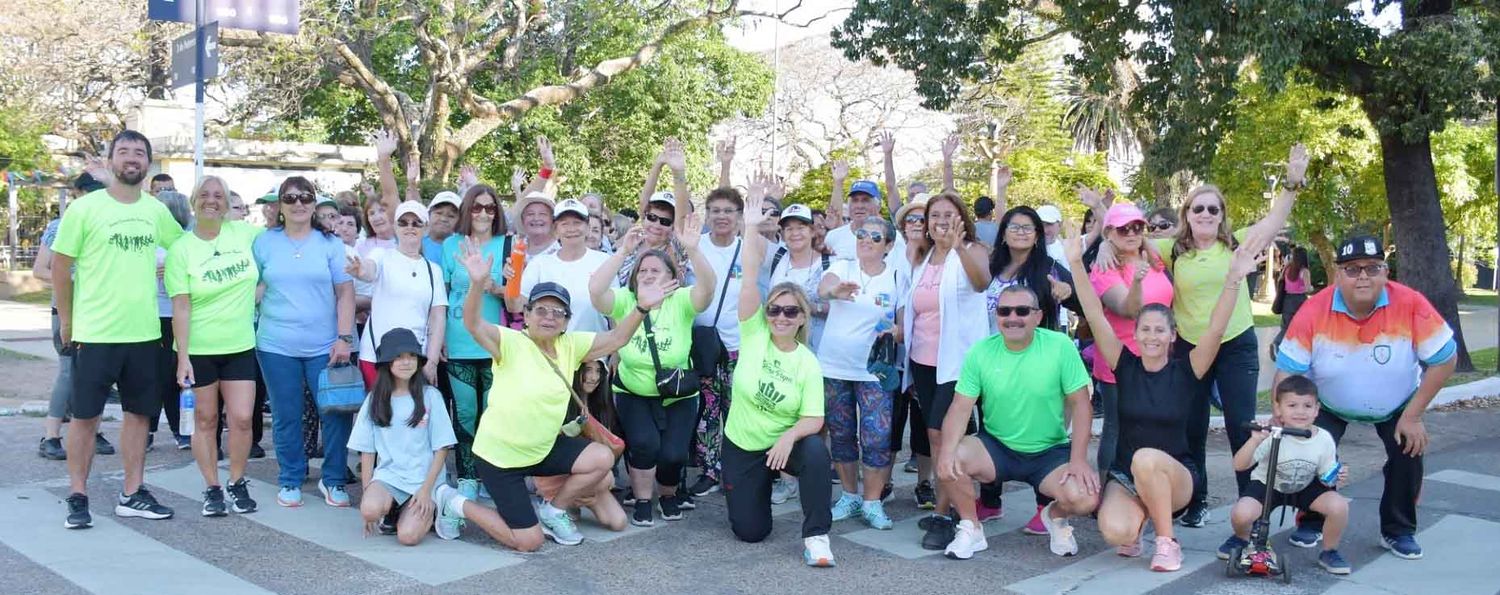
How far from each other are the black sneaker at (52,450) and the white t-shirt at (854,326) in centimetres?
474

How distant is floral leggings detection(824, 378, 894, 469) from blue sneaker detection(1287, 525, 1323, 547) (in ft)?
6.38

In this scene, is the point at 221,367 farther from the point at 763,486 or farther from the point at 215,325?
the point at 763,486

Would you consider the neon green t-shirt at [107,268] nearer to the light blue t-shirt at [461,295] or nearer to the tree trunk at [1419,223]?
the light blue t-shirt at [461,295]

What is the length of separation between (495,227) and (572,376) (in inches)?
48.6

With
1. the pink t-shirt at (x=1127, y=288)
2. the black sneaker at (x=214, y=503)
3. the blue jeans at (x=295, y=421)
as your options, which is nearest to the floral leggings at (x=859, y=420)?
the pink t-shirt at (x=1127, y=288)

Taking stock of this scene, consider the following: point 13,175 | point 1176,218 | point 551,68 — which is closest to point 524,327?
point 1176,218

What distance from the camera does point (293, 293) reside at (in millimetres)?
6102

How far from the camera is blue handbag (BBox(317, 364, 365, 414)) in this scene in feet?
19.7

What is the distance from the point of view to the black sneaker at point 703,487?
21.9 ft

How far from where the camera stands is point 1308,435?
5.00 metres

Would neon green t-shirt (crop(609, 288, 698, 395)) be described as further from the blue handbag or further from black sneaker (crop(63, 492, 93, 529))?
black sneaker (crop(63, 492, 93, 529))

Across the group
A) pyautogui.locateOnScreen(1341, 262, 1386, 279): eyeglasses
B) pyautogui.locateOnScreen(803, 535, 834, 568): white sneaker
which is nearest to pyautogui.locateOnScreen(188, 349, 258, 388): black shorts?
pyautogui.locateOnScreen(803, 535, 834, 568): white sneaker

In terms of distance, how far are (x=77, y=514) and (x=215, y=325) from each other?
1.08 meters

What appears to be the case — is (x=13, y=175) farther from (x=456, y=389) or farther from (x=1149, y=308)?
(x=1149, y=308)
